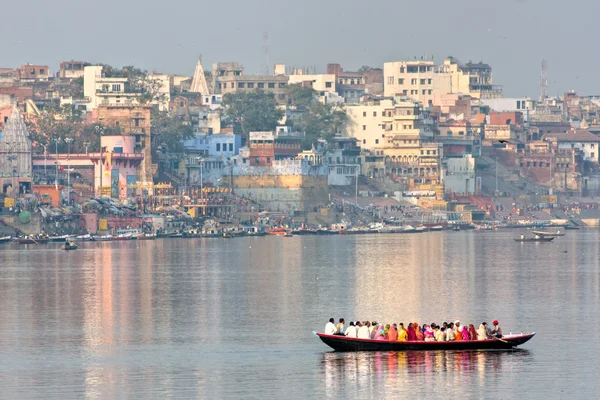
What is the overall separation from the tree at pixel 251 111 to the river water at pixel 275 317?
44857 millimetres

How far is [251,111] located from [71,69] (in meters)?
22.7

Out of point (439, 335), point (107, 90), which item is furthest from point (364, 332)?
point (107, 90)

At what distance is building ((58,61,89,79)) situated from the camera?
557ft

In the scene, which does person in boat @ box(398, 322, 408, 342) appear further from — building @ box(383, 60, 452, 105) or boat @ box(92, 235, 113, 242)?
building @ box(383, 60, 452, 105)

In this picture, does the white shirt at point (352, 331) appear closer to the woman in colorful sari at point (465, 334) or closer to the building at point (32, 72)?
the woman in colorful sari at point (465, 334)

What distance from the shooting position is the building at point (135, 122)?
142 meters

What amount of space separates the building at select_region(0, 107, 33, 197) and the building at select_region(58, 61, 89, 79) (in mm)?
33385

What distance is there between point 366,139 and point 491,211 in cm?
1395

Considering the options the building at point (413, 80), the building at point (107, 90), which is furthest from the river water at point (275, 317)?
the building at point (413, 80)

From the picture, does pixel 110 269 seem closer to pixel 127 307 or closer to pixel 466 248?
pixel 127 307

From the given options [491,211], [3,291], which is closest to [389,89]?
[491,211]

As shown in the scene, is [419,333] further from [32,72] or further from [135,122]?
[32,72]

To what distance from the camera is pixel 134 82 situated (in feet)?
521

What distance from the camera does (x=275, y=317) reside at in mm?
64625
